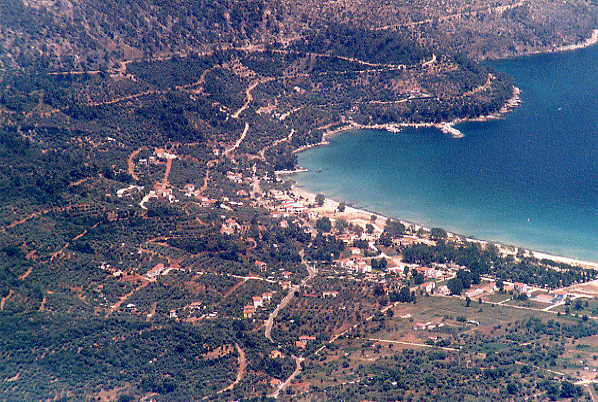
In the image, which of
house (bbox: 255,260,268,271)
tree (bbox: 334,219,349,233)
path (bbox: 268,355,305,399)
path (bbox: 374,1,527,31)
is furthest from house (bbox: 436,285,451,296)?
path (bbox: 374,1,527,31)

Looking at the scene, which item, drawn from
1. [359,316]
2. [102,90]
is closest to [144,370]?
[359,316]

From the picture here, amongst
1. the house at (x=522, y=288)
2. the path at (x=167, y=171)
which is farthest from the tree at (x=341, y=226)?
the path at (x=167, y=171)

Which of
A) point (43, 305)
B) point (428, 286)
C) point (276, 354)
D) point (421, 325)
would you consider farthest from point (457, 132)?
point (43, 305)

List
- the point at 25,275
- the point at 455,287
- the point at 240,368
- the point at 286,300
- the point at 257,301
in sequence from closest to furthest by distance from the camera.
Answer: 1. the point at 240,368
2. the point at 25,275
3. the point at 257,301
4. the point at 286,300
5. the point at 455,287

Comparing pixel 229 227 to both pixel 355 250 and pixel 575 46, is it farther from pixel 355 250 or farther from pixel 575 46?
pixel 575 46

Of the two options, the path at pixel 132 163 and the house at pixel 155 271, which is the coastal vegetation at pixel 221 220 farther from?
the path at pixel 132 163

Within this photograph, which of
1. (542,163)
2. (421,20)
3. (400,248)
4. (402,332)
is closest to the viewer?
(402,332)

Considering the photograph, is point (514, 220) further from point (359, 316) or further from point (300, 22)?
point (300, 22)
